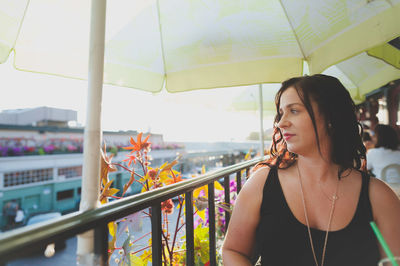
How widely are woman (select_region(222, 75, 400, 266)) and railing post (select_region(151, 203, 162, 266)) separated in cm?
29

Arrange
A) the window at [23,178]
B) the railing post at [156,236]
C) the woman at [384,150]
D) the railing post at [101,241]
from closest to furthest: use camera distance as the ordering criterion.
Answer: the railing post at [101,241], the railing post at [156,236], the woman at [384,150], the window at [23,178]

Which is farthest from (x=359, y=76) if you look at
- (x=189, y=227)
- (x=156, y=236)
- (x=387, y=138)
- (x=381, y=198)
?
(x=156, y=236)

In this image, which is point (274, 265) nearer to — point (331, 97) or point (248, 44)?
point (331, 97)

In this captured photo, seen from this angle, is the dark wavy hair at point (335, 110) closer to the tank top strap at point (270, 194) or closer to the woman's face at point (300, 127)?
the woman's face at point (300, 127)

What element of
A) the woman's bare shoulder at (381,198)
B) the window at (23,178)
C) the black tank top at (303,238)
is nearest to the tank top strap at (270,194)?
the black tank top at (303,238)

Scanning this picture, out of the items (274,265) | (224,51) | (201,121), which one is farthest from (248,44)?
(201,121)

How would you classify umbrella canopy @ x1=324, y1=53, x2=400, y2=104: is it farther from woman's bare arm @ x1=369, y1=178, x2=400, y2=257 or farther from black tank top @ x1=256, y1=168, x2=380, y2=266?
black tank top @ x1=256, y1=168, x2=380, y2=266

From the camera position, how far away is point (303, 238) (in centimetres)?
90

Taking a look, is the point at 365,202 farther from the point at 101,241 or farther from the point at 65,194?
the point at 65,194

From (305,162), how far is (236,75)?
3.23ft

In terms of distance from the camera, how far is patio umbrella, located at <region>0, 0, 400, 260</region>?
4.35 ft

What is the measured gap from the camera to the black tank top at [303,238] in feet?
2.81

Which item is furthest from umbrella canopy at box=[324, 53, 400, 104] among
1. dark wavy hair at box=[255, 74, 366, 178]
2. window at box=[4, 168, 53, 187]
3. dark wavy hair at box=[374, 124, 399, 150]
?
window at box=[4, 168, 53, 187]

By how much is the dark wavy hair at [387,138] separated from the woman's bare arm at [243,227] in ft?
9.48
